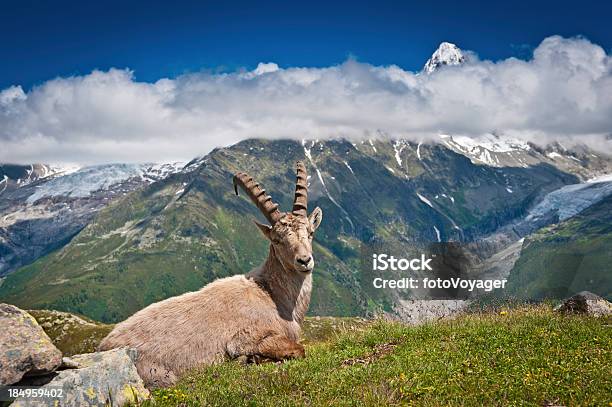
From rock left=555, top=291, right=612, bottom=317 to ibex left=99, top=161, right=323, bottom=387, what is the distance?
34.5 feet

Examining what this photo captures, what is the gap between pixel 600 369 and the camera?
10719 millimetres

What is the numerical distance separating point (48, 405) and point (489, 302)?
18174 mm

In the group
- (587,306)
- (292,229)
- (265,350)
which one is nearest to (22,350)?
(265,350)

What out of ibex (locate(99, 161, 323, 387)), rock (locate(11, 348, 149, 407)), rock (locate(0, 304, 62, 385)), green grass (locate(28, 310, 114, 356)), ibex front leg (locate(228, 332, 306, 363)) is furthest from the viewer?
green grass (locate(28, 310, 114, 356))

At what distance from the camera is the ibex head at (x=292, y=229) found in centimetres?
1623

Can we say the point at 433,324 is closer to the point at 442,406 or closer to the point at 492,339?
the point at 492,339

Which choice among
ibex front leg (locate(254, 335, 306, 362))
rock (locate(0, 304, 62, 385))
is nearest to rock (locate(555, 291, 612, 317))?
ibex front leg (locate(254, 335, 306, 362))

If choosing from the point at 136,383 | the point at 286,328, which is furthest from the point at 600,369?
the point at 136,383

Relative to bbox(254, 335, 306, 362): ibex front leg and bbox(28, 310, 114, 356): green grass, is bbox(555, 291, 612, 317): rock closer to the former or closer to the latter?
bbox(254, 335, 306, 362): ibex front leg

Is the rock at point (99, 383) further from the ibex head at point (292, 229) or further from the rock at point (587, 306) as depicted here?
the rock at point (587, 306)

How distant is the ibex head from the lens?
16234mm

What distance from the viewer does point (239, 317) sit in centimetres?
1595

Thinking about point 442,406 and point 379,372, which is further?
point 379,372

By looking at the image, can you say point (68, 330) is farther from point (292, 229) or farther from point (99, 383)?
point (99, 383)
